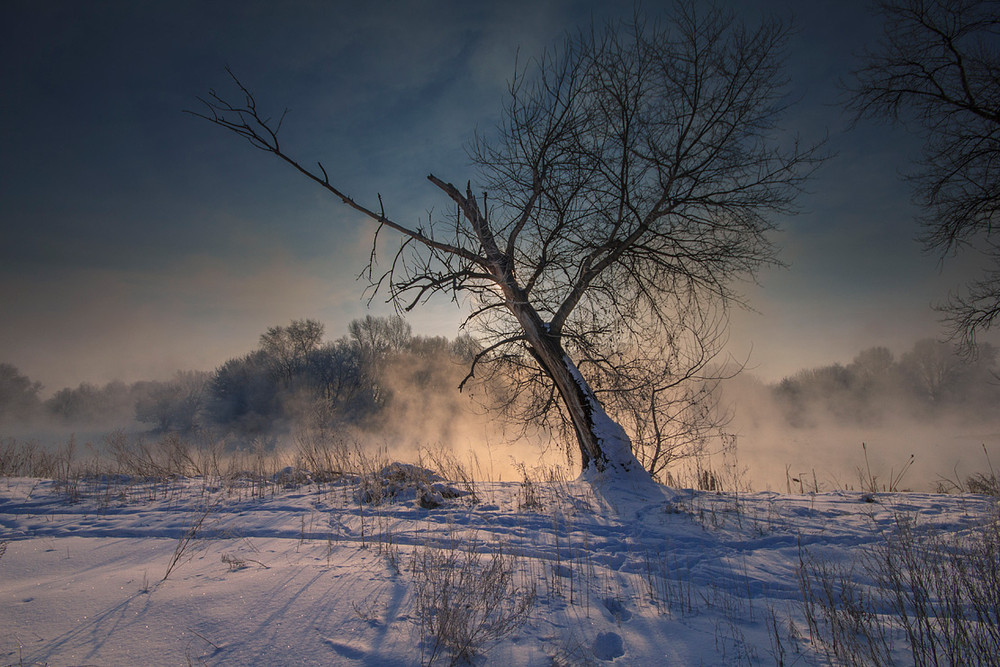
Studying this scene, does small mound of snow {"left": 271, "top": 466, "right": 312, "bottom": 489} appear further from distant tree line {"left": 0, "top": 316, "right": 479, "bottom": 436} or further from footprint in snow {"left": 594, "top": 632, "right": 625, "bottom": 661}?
distant tree line {"left": 0, "top": 316, "right": 479, "bottom": 436}

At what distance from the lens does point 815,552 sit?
11.5 feet

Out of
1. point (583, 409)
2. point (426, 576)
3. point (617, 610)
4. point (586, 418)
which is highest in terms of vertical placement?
point (583, 409)

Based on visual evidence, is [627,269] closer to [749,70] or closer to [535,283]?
[535,283]

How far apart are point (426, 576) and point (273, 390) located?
1698 inches

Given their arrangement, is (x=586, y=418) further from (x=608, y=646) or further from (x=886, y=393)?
(x=886, y=393)

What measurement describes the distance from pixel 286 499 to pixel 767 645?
575 centimetres

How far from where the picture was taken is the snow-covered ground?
1853 mm

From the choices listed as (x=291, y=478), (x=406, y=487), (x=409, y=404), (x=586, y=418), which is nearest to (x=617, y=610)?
(x=406, y=487)

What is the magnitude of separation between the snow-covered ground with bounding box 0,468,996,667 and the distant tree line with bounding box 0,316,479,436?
30.0 m

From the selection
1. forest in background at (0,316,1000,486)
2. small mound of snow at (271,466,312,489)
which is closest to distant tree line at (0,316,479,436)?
forest in background at (0,316,1000,486)

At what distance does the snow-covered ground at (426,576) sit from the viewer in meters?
1.85

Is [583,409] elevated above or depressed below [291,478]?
above

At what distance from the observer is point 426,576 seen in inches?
98.6

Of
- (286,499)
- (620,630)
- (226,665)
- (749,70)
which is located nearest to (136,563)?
(226,665)
